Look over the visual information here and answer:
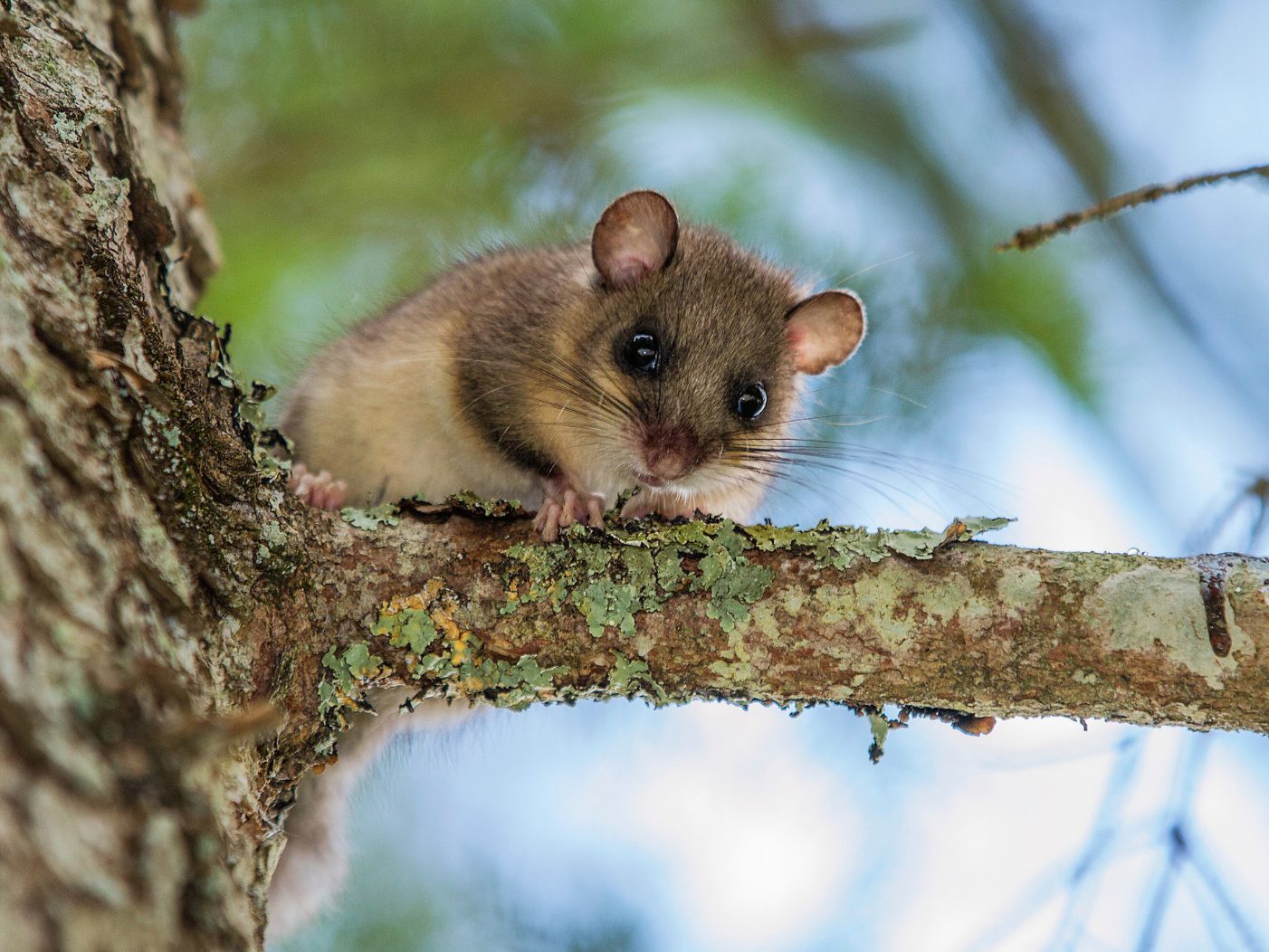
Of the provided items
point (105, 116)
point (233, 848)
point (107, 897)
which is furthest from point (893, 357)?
point (107, 897)

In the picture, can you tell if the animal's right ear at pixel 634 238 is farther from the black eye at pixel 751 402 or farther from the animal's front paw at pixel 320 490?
the animal's front paw at pixel 320 490

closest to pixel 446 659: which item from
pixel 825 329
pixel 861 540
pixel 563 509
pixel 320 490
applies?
pixel 563 509

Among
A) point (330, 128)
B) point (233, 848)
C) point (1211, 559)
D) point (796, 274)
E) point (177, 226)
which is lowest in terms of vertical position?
point (233, 848)

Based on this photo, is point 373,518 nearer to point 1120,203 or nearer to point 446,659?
point 446,659

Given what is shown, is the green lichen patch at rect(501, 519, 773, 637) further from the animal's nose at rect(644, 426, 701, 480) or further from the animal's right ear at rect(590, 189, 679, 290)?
the animal's right ear at rect(590, 189, 679, 290)

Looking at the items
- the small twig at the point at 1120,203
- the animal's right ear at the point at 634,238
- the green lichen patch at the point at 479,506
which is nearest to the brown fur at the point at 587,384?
the animal's right ear at the point at 634,238

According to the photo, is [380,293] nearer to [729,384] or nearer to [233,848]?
[729,384]

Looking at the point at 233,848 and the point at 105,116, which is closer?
the point at 233,848
